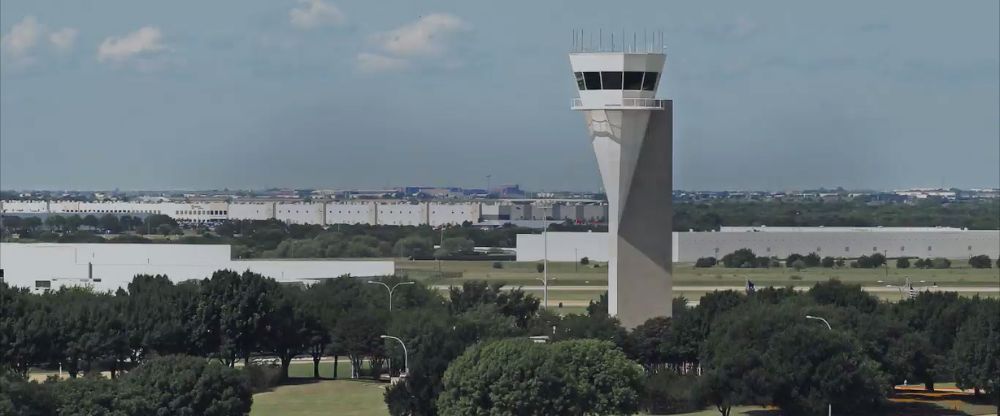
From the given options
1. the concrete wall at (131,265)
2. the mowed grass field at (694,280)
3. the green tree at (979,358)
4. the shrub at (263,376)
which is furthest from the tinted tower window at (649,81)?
the concrete wall at (131,265)

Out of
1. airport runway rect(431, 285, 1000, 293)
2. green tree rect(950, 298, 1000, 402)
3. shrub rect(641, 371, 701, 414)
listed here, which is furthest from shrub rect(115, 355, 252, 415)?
airport runway rect(431, 285, 1000, 293)

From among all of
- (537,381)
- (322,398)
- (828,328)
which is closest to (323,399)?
(322,398)

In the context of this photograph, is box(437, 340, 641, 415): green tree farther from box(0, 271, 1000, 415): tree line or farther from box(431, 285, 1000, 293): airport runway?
box(431, 285, 1000, 293): airport runway

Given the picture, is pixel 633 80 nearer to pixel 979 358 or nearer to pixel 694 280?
pixel 979 358

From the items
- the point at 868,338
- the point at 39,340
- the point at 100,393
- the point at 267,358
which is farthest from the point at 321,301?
the point at 100,393

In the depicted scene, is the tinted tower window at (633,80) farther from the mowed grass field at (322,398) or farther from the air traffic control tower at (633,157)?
the mowed grass field at (322,398)

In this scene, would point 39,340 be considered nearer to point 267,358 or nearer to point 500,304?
point 267,358
